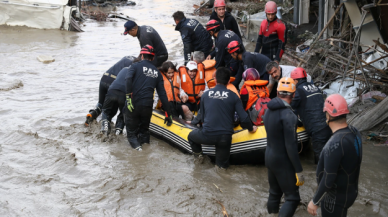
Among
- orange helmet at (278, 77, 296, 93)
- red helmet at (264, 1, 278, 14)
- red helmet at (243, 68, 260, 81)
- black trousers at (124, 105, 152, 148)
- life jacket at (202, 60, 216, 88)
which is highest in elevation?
red helmet at (264, 1, 278, 14)

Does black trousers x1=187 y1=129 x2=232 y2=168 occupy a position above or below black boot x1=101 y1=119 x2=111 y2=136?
above

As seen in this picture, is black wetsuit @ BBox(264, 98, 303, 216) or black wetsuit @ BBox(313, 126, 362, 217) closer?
black wetsuit @ BBox(313, 126, 362, 217)

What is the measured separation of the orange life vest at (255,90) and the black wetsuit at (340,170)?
265 cm

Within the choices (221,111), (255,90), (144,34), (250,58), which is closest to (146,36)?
(144,34)

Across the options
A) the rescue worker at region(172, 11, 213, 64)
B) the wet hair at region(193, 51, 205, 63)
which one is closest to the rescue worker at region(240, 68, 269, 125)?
the wet hair at region(193, 51, 205, 63)

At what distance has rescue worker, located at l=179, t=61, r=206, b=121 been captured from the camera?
6.98 m

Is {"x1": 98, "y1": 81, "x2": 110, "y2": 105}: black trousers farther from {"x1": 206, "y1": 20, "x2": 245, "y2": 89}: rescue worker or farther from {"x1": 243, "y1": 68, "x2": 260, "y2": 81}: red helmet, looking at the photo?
{"x1": 243, "y1": 68, "x2": 260, "y2": 81}: red helmet

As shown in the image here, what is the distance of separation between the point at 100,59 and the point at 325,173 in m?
11.5

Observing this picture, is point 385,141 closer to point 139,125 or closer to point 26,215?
point 139,125

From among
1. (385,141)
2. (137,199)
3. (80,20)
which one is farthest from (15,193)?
(80,20)

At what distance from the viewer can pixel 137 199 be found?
487 cm

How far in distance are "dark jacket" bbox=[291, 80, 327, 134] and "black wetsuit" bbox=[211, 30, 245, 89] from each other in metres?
1.88

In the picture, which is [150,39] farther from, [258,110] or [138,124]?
[258,110]

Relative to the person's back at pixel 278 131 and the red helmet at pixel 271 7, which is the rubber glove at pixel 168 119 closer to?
the person's back at pixel 278 131
